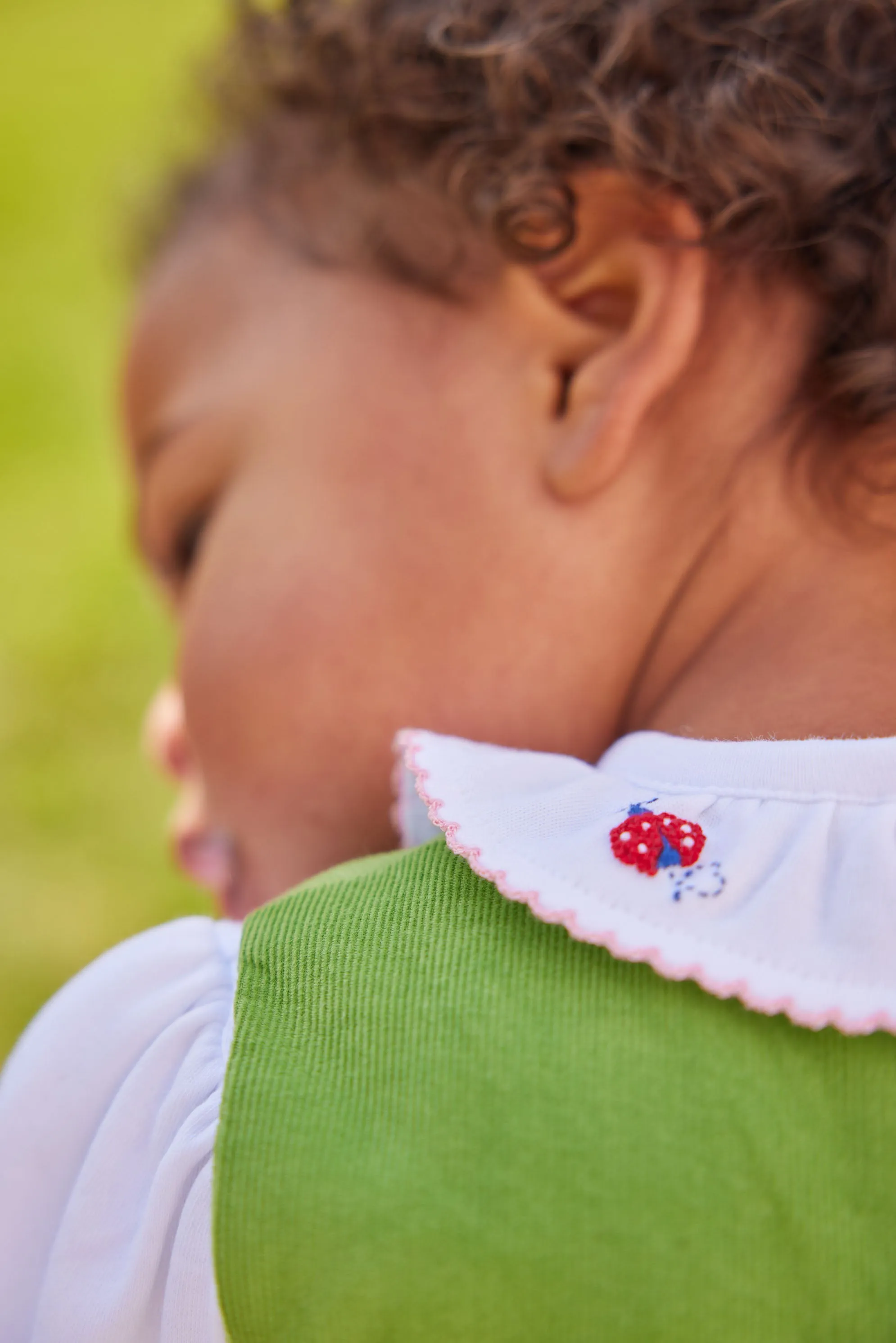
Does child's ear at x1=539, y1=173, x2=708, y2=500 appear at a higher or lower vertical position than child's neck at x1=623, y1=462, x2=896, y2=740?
higher

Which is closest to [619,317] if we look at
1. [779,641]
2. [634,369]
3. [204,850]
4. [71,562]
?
[634,369]

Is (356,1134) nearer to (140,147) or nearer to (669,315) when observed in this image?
(669,315)

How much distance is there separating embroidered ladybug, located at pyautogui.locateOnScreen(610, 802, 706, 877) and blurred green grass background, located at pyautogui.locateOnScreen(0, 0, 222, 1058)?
1.08 meters

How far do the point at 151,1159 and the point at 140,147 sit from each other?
1655 millimetres

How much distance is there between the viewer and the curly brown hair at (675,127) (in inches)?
39.3

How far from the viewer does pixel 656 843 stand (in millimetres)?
740

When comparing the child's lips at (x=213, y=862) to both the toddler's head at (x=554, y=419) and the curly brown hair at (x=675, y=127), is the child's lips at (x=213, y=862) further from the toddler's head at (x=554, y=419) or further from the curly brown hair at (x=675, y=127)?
the curly brown hair at (x=675, y=127)

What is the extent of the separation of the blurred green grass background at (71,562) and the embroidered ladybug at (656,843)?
1075mm

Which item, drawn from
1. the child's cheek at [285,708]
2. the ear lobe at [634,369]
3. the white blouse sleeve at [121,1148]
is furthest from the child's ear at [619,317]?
the white blouse sleeve at [121,1148]

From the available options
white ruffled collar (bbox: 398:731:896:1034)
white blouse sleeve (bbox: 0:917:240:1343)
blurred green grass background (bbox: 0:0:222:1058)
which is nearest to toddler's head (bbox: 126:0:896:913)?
white ruffled collar (bbox: 398:731:896:1034)

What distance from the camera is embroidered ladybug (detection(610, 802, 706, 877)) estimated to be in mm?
735

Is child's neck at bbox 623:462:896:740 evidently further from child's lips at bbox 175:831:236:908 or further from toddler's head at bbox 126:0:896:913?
child's lips at bbox 175:831:236:908

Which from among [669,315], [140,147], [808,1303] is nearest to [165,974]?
[808,1303]

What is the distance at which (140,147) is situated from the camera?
6.45ft
